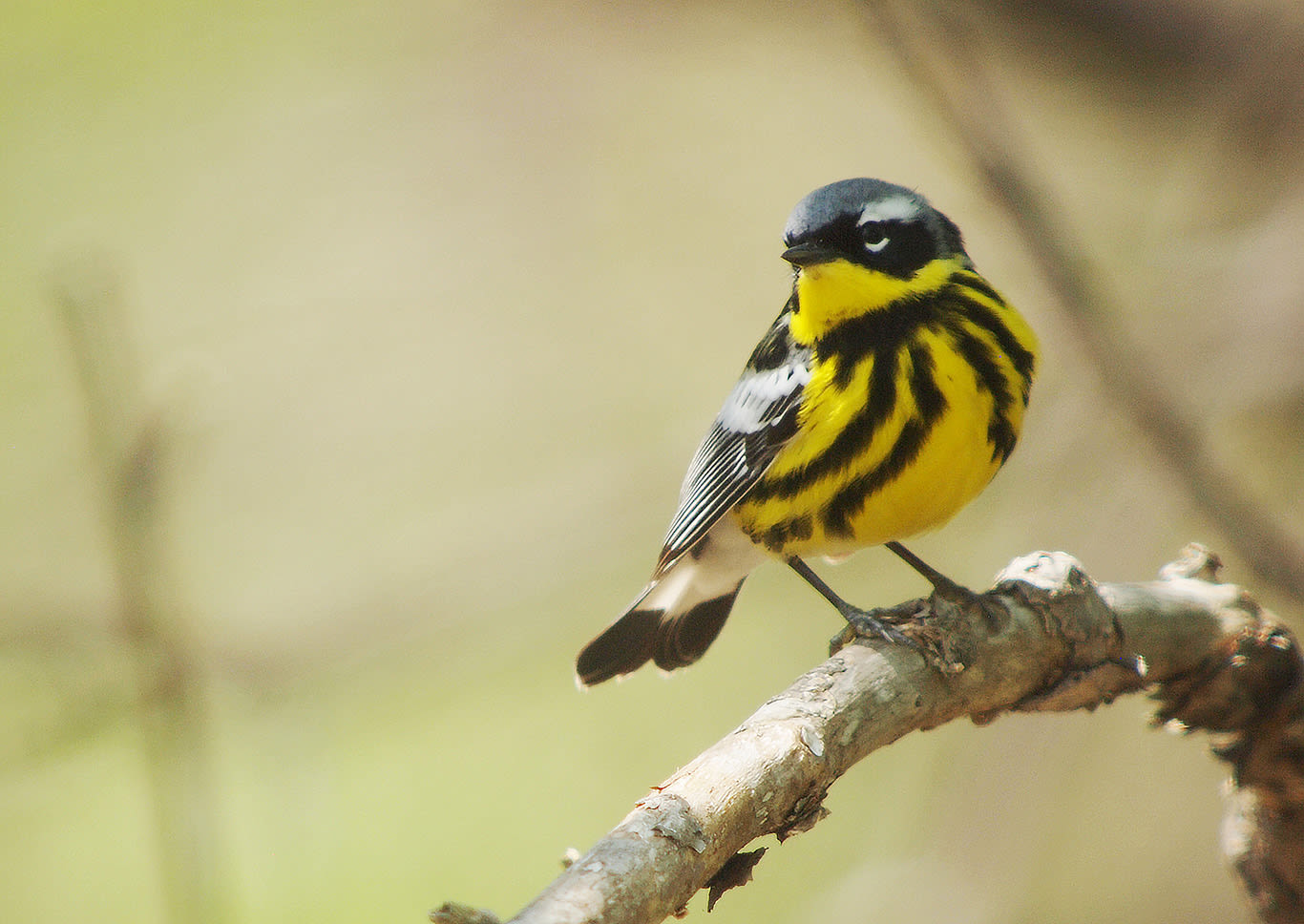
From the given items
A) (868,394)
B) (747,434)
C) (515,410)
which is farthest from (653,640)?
(515,410)

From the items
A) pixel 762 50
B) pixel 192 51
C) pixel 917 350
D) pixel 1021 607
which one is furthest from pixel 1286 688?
pixel 192 51

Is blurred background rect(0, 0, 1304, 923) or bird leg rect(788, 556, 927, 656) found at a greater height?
blurred background rect(0, 0, 1304, 923)

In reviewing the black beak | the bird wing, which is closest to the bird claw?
the bird wing

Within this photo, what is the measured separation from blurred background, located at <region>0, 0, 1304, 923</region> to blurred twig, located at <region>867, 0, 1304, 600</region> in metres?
0.02

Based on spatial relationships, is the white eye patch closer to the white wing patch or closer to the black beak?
the black beak

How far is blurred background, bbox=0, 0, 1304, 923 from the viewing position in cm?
314

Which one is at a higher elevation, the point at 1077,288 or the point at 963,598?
the point at 1077,288

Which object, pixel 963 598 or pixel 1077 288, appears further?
pixel 1077 288

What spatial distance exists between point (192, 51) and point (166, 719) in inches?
243

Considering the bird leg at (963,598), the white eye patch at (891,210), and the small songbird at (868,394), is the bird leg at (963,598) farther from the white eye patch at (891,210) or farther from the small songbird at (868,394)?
the white eye patch at (891,210)

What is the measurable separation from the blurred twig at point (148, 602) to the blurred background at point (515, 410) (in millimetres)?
11

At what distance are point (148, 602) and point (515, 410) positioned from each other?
3575mm

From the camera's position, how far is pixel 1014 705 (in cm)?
267

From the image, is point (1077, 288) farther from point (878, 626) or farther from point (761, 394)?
point (878, 626)
